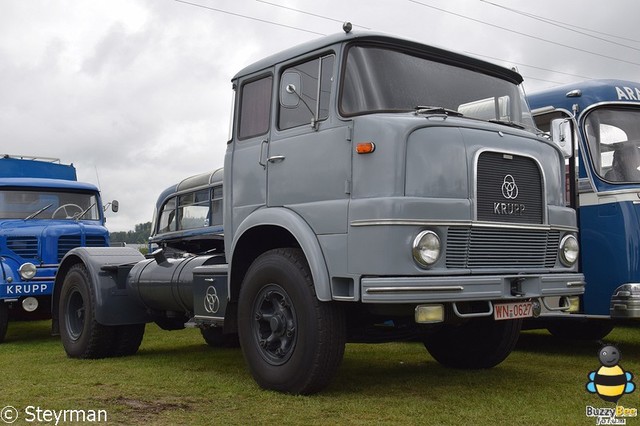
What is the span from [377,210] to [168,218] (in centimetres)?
1359

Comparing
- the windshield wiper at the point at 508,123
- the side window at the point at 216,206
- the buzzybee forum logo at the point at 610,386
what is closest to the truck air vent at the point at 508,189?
the windshield wiper at the point at 508,123

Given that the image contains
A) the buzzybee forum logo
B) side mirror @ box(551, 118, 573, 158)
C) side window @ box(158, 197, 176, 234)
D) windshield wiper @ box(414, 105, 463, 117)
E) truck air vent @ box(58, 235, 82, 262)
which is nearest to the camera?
the buzzybee forum logo

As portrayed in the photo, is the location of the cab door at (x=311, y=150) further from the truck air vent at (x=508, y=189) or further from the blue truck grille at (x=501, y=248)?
the truck air vent at (x=508, y=189)

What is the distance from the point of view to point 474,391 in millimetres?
6312

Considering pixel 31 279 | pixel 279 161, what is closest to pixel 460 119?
pixel 279 161

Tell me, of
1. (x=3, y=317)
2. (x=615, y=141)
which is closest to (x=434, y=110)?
(x=615, y=141)

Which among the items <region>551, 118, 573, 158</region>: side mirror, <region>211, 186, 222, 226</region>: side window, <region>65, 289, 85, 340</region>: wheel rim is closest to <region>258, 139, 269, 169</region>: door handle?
<region>551, 118, 573, 158</region>: side mirror

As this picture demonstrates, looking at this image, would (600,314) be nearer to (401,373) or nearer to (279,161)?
(401,373)

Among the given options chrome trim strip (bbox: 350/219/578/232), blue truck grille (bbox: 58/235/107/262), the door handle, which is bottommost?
chrome trim strip (bbox: 350/219/578/232)

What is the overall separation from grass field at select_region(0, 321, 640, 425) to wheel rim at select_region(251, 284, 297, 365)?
0.33 meters

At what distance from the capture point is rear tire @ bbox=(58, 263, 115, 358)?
8.64m

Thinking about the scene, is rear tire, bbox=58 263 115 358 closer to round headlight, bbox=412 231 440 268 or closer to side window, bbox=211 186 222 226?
round headlight, bbox=412 231 440 268

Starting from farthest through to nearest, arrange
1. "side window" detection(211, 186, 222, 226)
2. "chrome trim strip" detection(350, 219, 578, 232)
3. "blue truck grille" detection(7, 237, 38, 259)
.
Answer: "side window" detection(211, 186, 222, 226)
"blue truck grille" detection(7, 237, 38, 259)
"chrome trim strip" detection(350, 219, 578, 232)

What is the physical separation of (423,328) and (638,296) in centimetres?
261
